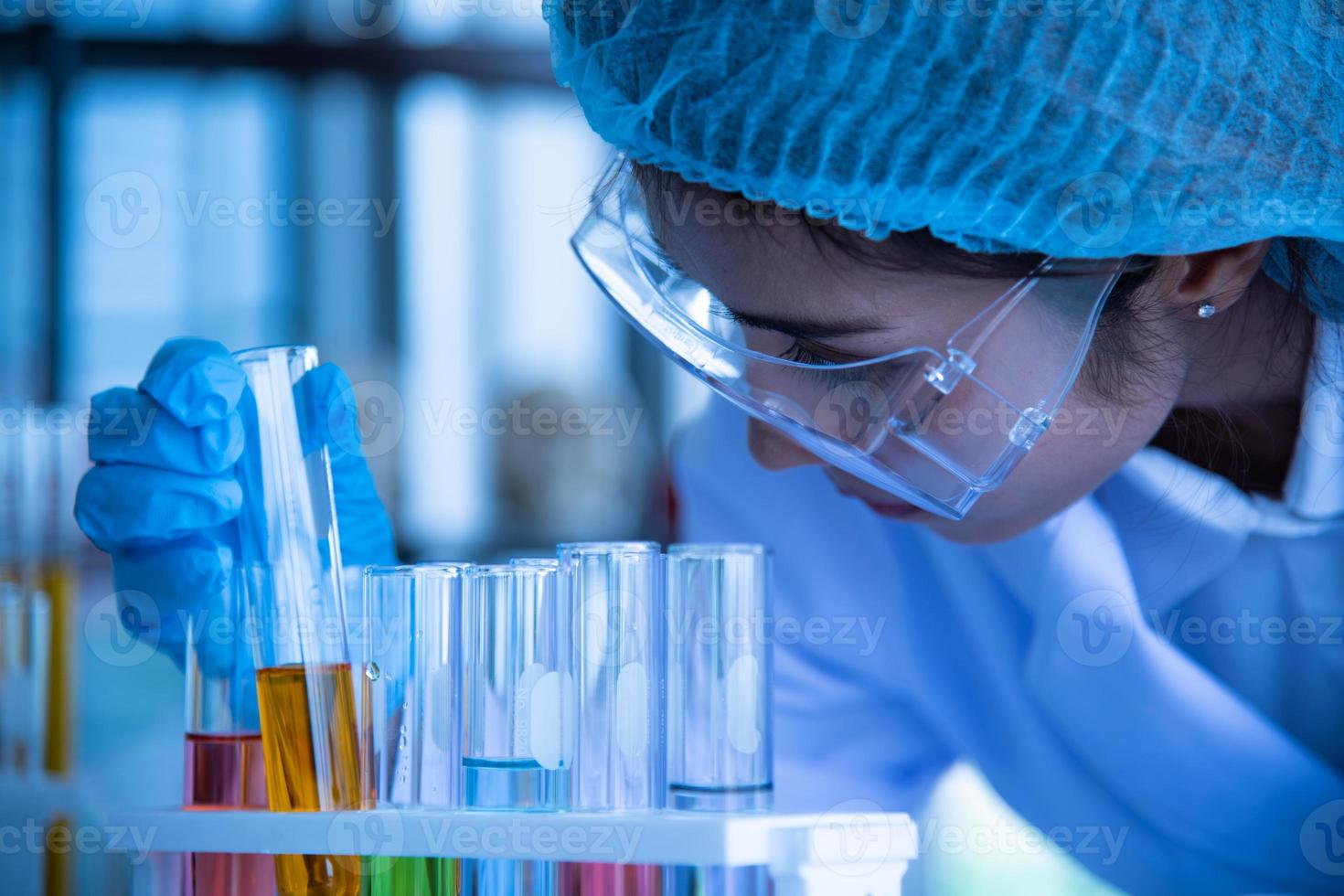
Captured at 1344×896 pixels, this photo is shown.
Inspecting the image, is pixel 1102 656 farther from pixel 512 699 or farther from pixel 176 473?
pixel 176 473

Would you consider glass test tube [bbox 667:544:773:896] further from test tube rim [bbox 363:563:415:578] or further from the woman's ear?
the woman's ear

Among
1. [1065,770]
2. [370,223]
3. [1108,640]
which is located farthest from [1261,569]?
[370,223]

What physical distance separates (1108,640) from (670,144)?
0.68 meters

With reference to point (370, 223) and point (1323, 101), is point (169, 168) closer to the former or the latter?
point (370, 223)

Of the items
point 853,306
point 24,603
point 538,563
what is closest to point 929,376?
point 853,306

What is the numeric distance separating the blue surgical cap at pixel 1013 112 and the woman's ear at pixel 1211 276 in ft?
0.18

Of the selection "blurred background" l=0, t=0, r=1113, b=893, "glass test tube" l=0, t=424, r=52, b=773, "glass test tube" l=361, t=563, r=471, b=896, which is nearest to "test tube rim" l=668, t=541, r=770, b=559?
"glass test tube" l=361, t=563, r=471, b=896

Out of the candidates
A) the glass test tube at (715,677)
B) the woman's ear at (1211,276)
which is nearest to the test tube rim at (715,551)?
the glass test tube at (715,677)

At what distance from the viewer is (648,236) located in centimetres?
88

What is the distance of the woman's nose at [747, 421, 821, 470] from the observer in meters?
0.95

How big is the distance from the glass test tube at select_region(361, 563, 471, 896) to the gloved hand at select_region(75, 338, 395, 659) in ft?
0.44

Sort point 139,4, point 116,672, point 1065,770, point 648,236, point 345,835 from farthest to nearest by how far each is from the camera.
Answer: point 139,4
point 116,672
point 1065,770
point 648,236
point 345,835

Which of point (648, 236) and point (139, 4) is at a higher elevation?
point (139, 4)

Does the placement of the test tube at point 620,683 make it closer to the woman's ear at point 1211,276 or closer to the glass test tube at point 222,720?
the glass test tube at point 222,720
